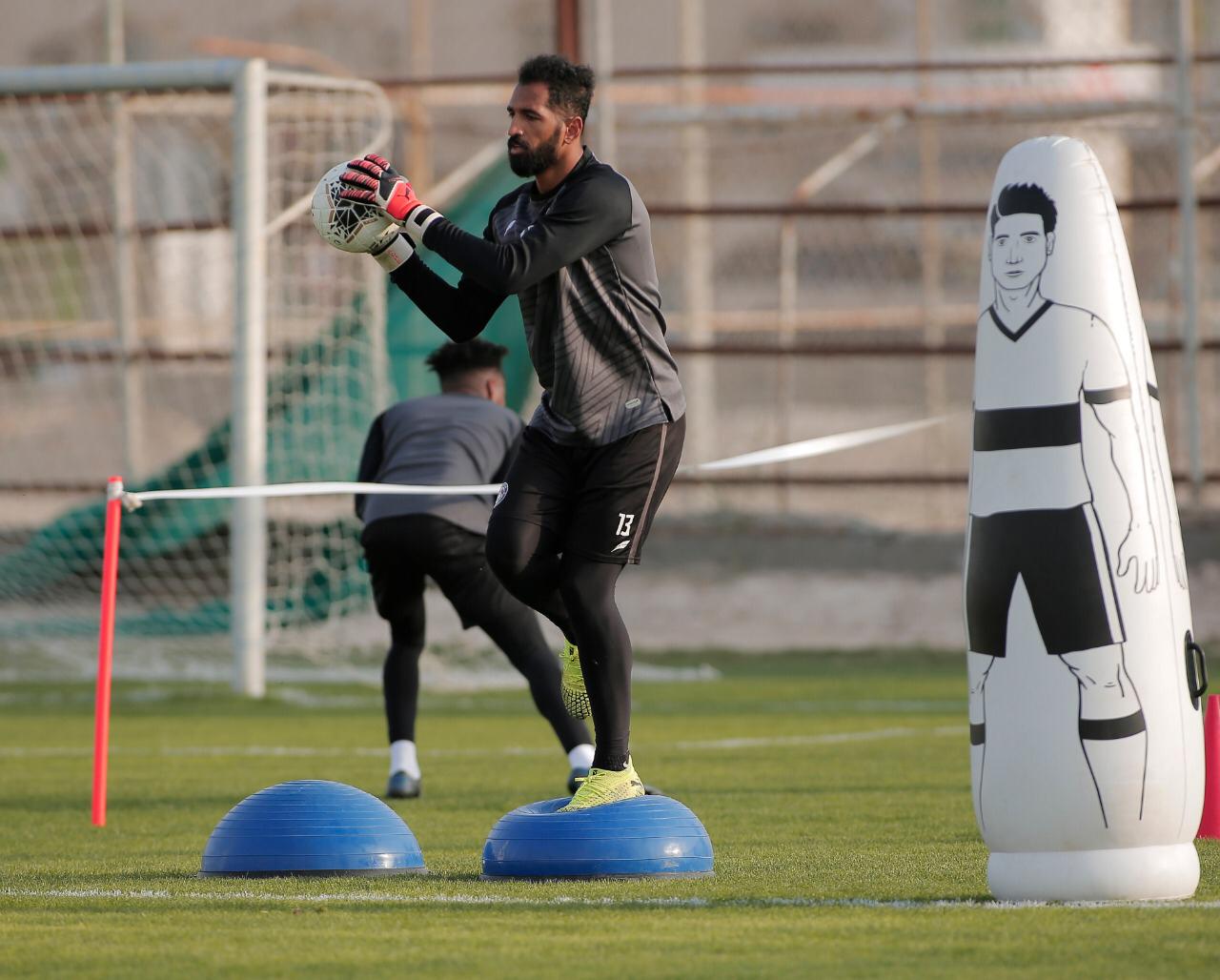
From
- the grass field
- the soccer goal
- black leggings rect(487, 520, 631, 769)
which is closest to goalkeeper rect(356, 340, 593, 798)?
the grass field

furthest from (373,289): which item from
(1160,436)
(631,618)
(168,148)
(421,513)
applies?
(1160,436)

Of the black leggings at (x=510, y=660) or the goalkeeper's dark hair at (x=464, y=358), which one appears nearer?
the black leggings at (x=510, y=660)

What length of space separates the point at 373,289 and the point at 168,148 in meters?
8.82

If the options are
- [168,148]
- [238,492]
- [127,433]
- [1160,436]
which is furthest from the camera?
[168,148]

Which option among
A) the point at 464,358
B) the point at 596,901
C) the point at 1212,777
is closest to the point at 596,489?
the point at 596,901

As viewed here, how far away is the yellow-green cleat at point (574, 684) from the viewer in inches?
247

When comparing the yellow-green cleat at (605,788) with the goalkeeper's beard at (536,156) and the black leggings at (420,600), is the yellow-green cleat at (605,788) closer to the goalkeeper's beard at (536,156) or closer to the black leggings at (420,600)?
the goalkeeper's beard at (536,156)

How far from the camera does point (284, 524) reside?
14977 millimetres

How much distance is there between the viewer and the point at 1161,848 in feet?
15.4

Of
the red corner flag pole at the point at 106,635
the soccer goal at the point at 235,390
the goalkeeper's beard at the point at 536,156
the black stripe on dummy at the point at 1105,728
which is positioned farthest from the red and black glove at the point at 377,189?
the soccer goal at the point at 235,390

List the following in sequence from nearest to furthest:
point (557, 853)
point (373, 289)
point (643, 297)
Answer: point (557, 853) < point (643, 297) < point (373, 289)

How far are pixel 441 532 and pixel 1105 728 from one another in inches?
160

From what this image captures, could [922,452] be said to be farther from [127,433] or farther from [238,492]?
[238,492]

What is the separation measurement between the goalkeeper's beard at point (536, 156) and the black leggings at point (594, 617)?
37.4 inches
